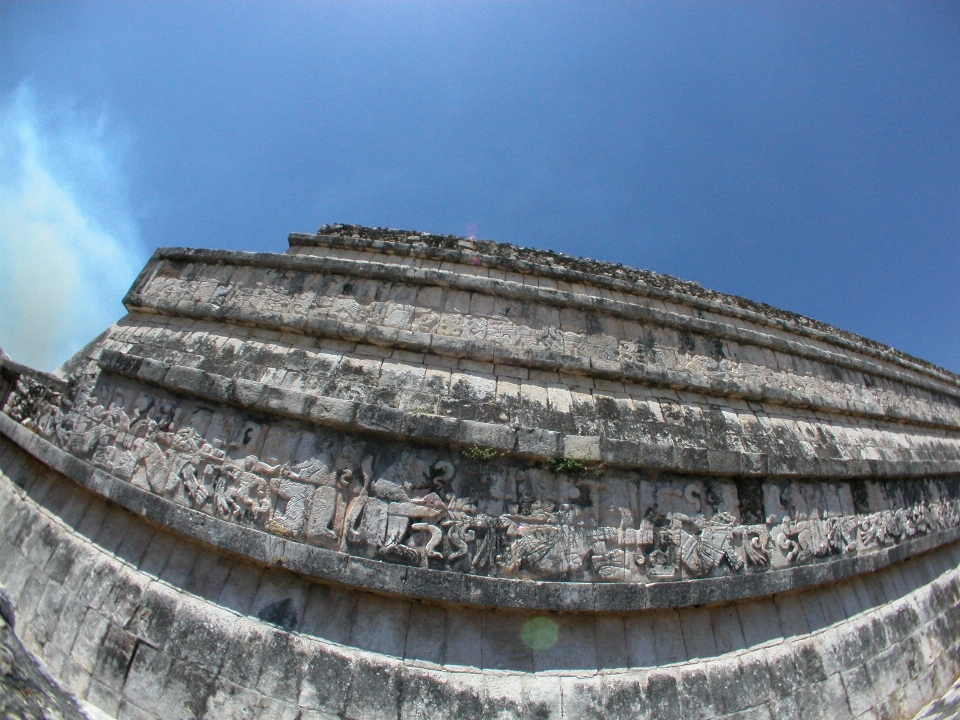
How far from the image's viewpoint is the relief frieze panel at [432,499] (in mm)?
3816

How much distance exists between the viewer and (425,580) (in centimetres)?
361

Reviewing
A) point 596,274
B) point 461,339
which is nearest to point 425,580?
point 461,339

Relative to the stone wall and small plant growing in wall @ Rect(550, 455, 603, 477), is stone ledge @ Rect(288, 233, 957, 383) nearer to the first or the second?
small plant growing in wall @ Rect(550, 455, 603, 477)

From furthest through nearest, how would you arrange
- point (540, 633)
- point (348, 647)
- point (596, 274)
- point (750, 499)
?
1. point (596, 274)
2. point (750, 499)
3. point (540, 633)
4. point (348, 647)

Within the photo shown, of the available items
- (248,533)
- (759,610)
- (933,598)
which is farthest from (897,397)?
(248,533)

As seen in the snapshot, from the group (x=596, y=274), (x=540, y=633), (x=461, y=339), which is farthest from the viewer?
(x=596, y=274)

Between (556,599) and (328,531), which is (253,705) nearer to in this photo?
(328,531)

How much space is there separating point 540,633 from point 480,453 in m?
1.53

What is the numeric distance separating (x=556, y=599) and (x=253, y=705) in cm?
241

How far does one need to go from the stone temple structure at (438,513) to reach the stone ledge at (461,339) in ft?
0.12

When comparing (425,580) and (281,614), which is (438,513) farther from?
(281,614)

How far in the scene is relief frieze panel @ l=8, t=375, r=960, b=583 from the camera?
150 inches

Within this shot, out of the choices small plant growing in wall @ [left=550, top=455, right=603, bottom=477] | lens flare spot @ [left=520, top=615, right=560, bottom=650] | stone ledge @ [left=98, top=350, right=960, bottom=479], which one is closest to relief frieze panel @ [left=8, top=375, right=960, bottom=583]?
small plant growing in wall @ [left=550, top=455, right=603, bottom=477]

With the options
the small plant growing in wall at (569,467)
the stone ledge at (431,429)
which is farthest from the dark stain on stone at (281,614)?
the small plant growing in wall at (569,467)
